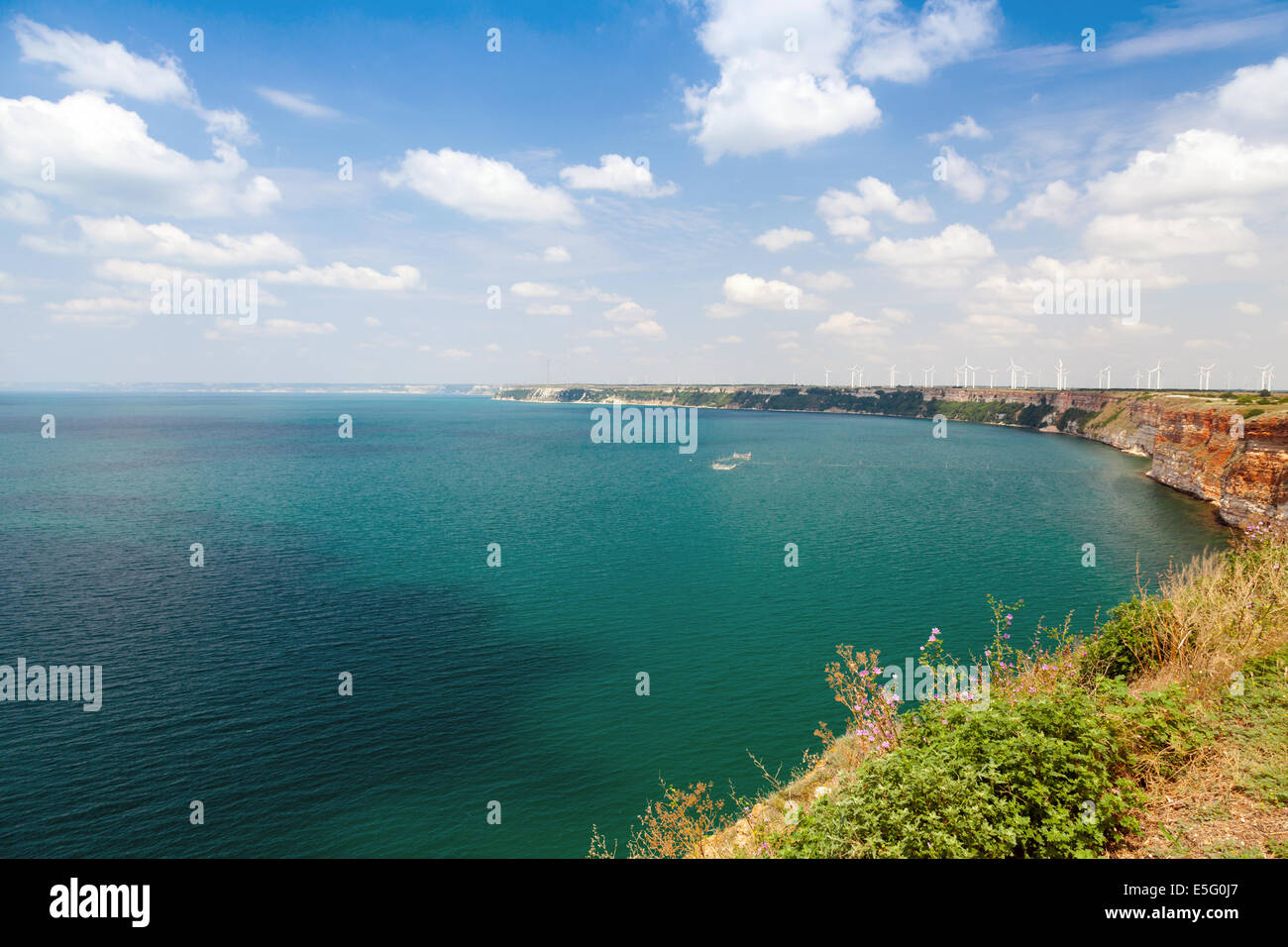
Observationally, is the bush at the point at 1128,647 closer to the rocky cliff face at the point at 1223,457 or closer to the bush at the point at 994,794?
the bush at the point at 994,794

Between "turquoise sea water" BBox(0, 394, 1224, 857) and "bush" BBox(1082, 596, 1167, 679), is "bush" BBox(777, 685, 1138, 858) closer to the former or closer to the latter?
"bush" BBox(1082, 596, 1167, 679)

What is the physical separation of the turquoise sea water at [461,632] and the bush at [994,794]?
42.3 feet

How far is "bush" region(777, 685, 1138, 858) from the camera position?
9.34 m

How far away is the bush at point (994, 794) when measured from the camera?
368 inches

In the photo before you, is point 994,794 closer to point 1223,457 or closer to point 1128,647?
point 1128,647

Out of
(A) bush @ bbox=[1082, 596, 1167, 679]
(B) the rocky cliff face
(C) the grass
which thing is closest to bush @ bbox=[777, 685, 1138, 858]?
(C) the grass

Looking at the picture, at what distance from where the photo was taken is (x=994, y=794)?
9.84m

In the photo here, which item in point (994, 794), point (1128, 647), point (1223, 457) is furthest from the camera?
point (1223, 457)

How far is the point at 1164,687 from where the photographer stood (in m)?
13.5

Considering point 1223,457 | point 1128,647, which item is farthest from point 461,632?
point 1223,457

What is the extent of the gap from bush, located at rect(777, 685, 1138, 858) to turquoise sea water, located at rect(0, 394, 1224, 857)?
1289 centimetres

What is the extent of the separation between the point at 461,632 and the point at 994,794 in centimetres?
3099
